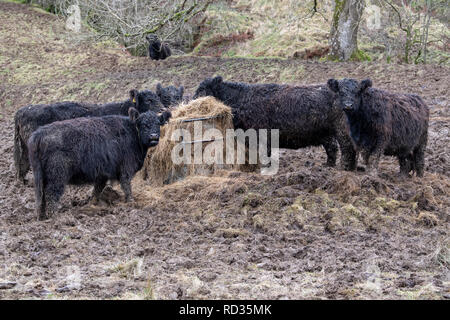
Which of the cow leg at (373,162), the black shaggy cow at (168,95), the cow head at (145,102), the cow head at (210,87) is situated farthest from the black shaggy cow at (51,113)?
the cow leg at (373,162)

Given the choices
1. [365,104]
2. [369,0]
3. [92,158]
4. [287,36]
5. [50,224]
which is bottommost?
[50,224]

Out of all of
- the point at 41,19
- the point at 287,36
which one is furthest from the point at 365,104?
the point at 41,19

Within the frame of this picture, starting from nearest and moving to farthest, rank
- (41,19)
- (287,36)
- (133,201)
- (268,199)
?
(268,199) < (133,201) < (287,36) < (41,19)

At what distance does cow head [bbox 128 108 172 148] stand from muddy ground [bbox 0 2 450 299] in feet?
3.10

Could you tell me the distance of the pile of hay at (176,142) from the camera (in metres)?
10.5

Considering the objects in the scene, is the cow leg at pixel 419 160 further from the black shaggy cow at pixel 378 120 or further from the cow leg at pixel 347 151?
the cow leg at pixel 347 151

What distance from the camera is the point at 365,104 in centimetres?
988

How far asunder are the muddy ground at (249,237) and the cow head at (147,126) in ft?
3.10

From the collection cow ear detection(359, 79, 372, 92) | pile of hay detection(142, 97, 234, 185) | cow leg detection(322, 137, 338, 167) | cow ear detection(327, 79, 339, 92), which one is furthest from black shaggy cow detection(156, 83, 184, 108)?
cow ear detection(359, 79, 372, 92)

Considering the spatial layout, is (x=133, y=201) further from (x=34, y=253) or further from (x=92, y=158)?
(x=34, y=253)

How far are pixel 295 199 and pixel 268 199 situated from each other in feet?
1.38

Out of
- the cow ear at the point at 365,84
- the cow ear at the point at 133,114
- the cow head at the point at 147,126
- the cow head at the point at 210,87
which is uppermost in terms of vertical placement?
the cow ear at the point at 365,84

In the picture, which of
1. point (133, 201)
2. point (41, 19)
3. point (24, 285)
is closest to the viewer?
point (24, 285)

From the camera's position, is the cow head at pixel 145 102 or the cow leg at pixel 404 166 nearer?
the cow leg at pixel 404 166
